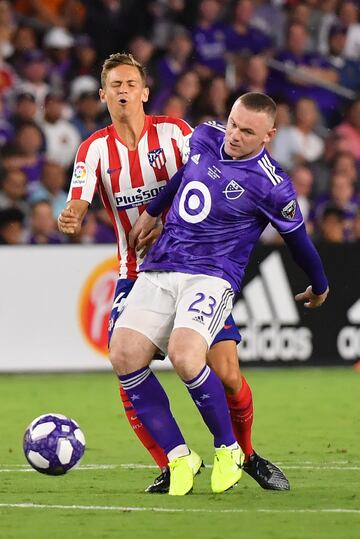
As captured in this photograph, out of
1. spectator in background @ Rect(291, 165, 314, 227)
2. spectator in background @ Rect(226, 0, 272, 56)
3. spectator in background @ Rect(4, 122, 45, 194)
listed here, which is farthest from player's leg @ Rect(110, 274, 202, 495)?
spectator in background @ Rect(226, 0, 272, 56)

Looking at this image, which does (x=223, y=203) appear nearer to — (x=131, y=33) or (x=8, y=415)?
(x=8, y=415)

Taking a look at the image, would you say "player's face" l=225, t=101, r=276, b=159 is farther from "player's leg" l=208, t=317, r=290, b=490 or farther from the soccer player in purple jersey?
"player's leg" l=208, t=317, r=290, b=490

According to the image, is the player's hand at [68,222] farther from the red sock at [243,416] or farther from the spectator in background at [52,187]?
the spectator in background at [52,187]

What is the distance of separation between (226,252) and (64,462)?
143cm

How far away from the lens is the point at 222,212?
23.7ft

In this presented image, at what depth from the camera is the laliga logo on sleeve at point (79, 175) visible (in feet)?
25.2

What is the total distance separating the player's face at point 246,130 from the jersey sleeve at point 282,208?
0.85 ft

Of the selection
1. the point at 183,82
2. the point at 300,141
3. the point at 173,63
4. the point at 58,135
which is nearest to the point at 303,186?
the point at 300,141

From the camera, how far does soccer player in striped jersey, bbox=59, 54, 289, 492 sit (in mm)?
7543

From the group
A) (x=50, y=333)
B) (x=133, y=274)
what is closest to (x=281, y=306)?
(x=50, y=333)

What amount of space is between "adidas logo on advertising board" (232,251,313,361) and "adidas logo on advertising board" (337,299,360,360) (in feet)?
1.23

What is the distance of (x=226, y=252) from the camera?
729 centimetres

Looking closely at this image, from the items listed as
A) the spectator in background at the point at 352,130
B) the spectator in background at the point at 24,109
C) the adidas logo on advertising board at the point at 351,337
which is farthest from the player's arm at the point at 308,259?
A: the spectator in background at the point at 352,130

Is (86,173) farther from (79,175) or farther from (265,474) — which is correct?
(265,474)
